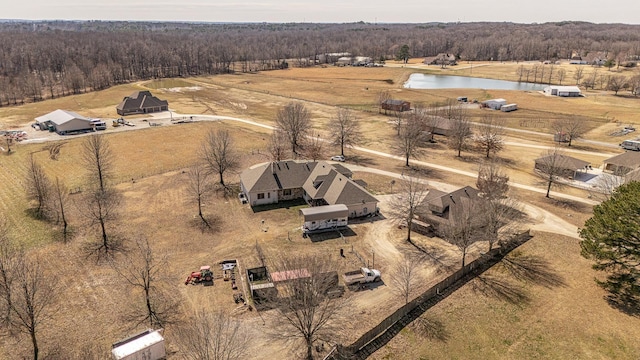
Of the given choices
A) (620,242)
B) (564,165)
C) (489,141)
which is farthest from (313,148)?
(620,242)

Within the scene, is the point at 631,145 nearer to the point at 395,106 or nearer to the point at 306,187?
the point at 395,106

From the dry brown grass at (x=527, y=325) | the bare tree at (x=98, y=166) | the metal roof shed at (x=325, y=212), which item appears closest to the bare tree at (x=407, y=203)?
Answer: the metal roof shed at (x=325, y=212)

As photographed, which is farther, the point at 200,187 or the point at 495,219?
the point at 200,187

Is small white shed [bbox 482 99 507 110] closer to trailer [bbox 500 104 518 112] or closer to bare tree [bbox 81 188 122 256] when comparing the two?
trailer [bbox 500 104 518 112]

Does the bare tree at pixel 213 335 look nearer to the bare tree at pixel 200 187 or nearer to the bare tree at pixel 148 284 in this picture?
the bare tree at pixel 148 284

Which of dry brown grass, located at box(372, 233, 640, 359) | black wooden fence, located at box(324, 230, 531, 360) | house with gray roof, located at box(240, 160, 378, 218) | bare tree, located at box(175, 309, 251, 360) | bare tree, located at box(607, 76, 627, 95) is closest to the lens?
bare tree, located at box(175, 309, 251, 360)

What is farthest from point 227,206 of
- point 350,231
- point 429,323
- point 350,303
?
point 429,323

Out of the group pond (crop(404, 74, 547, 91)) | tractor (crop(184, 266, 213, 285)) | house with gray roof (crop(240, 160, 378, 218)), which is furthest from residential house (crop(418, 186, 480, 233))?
pond (crop(404, 74, 547, 91))

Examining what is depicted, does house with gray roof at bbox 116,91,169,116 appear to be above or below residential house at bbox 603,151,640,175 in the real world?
above
